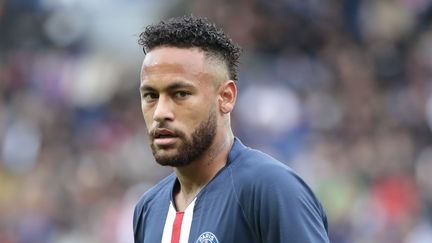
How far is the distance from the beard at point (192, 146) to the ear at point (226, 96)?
63 millimetres

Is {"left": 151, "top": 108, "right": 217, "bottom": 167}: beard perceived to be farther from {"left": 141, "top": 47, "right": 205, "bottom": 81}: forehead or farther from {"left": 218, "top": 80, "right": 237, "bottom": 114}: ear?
{"left": 141, "top": 47, "right": 205, "bottom": 81}: forehead

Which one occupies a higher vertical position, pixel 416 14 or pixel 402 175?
pixel 416 14

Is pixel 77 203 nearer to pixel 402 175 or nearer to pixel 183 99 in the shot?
pixel 402 175

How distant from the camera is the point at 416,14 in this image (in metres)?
11.8

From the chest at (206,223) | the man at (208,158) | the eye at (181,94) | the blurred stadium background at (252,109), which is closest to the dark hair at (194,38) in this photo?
the man at (208,158)

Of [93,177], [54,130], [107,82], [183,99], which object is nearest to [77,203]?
[93,177]

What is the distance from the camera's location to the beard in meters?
4.05

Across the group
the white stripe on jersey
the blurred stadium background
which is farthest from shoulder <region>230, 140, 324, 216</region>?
the blurred stadium background

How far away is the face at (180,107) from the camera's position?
403 centimetres

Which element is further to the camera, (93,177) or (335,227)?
(93,177)

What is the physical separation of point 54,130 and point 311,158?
322 cm

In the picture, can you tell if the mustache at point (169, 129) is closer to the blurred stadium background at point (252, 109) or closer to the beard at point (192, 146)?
the beard at point (192, 146)

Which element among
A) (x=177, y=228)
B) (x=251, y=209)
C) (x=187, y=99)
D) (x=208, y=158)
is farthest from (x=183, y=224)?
(x=187, y=99)

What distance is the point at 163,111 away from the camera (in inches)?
158
